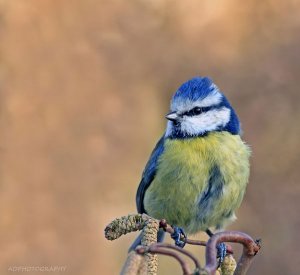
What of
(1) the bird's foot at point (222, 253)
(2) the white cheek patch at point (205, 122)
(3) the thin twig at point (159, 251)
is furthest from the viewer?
(2) the white cheek patch at point (205, 122)

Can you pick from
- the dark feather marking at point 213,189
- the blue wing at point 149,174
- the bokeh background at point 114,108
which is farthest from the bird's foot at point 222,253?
the bokeh background at point 114,108

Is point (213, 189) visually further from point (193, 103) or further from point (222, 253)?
point (222, 253)

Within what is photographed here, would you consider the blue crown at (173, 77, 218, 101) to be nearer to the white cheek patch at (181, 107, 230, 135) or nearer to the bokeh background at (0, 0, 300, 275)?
the white cheek patch at (181, 107, 230, 135)

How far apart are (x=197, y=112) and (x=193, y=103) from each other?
5 centimetres

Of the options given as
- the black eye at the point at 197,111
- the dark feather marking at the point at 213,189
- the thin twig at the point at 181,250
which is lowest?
the thin twig at the point at 181,250

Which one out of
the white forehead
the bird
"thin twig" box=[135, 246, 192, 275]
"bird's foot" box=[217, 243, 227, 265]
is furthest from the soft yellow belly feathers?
"thin twig" box=[135, 246, 192, 275]

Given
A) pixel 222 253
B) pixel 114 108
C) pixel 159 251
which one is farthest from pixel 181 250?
pixel 114 108

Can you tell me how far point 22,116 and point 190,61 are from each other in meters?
1.25

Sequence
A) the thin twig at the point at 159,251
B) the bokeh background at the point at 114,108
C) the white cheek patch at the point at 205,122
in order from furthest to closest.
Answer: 1. the bokeh background at the point at 114,108
2. the white cheek patch at the point at 205,122
3. the thin twig at the point at 159,251

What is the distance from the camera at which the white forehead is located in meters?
2.84

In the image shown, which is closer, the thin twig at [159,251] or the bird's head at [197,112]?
the thin twig at [159,251]

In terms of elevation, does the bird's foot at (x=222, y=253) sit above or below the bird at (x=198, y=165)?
below

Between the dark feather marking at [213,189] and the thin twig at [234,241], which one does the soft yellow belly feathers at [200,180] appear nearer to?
the dark feather marking at [213,189]

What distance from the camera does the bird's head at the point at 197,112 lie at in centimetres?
285
